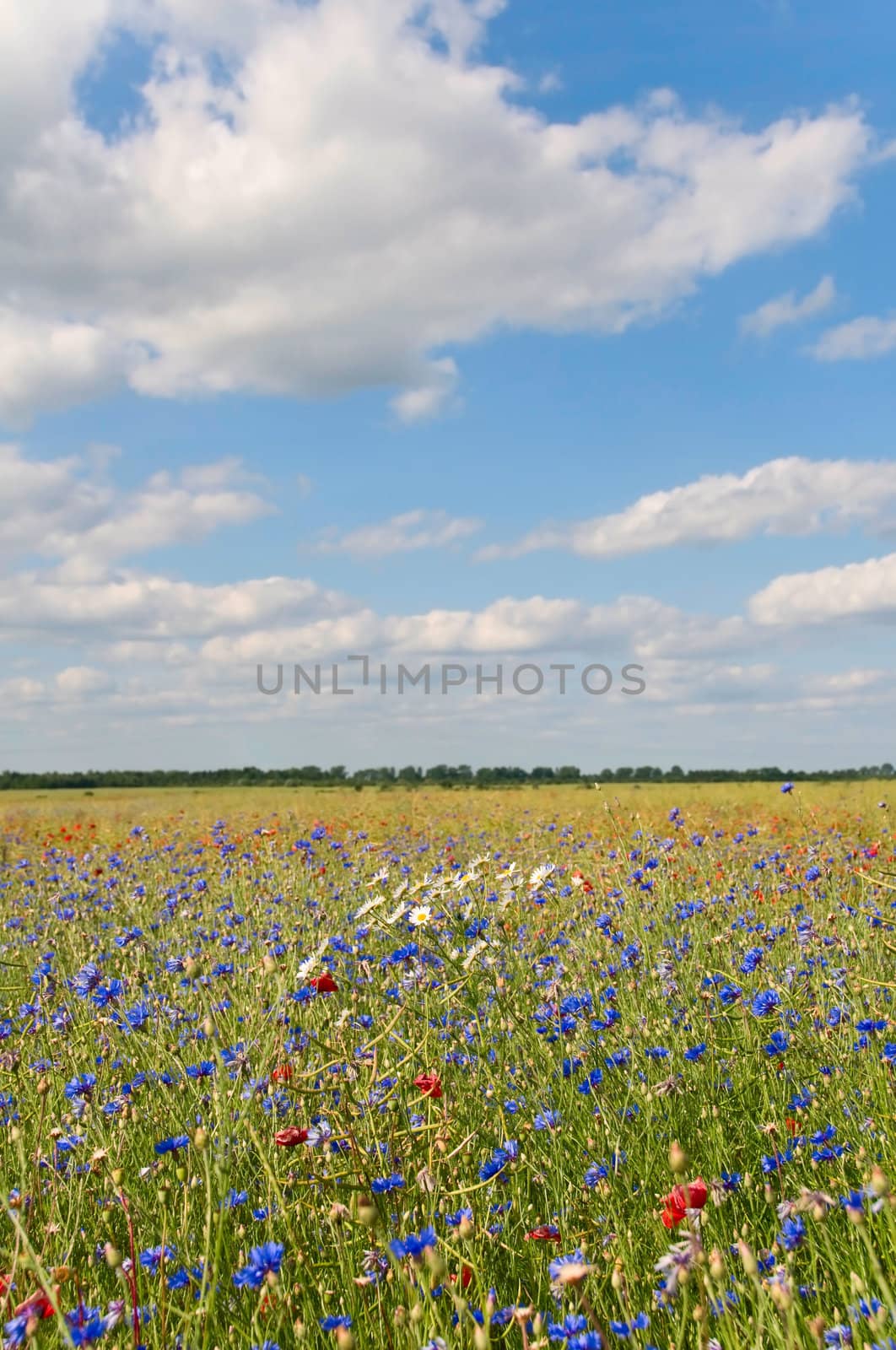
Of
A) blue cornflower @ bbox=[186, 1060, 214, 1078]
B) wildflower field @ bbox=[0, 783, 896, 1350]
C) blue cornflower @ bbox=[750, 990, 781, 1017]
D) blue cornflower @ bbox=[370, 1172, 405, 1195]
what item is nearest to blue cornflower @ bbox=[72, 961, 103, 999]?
wildflower field @ bbox=[0, 783, 896, 1350]

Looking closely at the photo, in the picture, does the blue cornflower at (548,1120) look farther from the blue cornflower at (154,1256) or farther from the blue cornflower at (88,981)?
the blue cornflower at (88,981)

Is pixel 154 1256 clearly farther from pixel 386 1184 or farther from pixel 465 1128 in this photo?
pixel 465 1128

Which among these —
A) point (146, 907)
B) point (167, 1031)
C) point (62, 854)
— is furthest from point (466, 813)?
point (167, 1031)

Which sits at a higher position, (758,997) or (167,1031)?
(758,997)

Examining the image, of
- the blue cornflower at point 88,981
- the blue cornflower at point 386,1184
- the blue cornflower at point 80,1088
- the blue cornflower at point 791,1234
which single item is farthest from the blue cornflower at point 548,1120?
the blue cornflower at point 88,981

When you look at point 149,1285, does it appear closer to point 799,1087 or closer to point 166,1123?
point 166,1123

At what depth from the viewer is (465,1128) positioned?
294cm

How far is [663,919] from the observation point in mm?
4969

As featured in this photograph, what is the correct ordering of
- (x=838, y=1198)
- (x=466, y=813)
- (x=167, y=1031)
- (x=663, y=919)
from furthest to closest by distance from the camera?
(x=466, y=813)
(x=663, y=919)
(x=167, y=1031)
(x=838, y=1198)

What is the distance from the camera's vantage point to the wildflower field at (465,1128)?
1.87 metres

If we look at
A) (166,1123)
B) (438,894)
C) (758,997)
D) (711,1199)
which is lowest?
(166,1123)

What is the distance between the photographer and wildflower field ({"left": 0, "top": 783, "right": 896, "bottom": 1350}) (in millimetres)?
1870

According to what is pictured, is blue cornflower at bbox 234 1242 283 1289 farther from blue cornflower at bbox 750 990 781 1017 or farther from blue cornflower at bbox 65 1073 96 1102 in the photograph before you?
blue cornflower at bbox 750 990 781 1017

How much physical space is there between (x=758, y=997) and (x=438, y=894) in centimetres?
113
